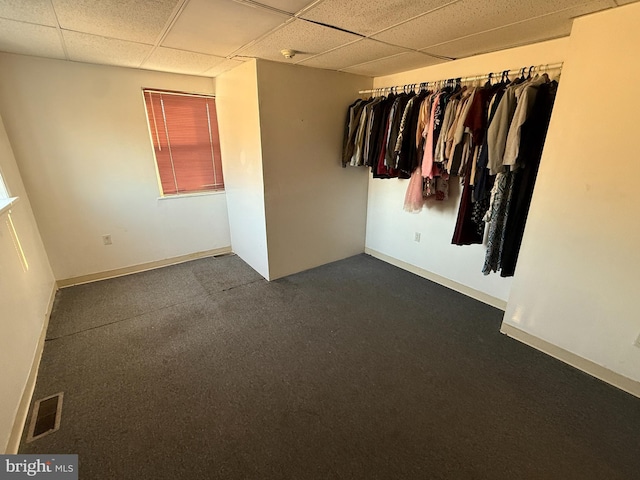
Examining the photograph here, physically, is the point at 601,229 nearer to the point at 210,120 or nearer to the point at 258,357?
the point at 258,357

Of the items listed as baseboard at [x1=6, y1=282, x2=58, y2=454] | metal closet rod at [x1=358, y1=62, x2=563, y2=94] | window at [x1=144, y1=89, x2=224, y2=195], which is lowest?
baseboard at [x1=6, y1=282, x2=58, y2=454]

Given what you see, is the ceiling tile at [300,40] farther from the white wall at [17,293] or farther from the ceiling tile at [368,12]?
the white wall at [17,293]

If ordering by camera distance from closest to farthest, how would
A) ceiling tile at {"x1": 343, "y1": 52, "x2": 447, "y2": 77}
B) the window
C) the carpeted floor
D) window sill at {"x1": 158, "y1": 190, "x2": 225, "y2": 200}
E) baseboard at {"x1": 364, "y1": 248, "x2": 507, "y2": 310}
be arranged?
the carpeted floor < ceiling tile at {"x1": 343, "y1": 52, "x2": 447, "y2": 77} < baseboard at {"x1": 364, "y1": 248, "x2": 507, "y2": 310} < the window < window sill at {"x1": 158, "y1": 190, "x2": 225, "y2": 200}

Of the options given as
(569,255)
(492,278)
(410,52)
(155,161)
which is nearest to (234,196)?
(155,161)

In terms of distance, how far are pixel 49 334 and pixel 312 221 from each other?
2.49 m

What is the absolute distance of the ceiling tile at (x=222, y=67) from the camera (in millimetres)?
2656

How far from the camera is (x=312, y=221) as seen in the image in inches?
131

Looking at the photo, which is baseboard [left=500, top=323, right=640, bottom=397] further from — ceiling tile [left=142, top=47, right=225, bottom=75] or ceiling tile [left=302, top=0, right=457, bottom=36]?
ceiling tile [left=142, top=47, right=225, bottom=75]

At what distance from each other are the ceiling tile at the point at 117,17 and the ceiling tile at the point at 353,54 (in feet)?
3.97

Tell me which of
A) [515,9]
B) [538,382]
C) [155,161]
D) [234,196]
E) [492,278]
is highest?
[515,9]

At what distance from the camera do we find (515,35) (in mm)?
1944

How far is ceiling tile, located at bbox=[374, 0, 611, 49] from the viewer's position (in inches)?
58.6

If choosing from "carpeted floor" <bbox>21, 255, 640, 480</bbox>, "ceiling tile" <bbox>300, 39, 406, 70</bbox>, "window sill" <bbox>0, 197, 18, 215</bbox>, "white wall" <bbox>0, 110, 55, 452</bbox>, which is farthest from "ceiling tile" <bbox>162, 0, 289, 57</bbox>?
"carpeted floor" <bbox>21, 255, 640, 480</bbox>

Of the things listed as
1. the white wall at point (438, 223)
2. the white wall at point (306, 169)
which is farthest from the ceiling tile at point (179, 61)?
the white wall at point (438, 223)
